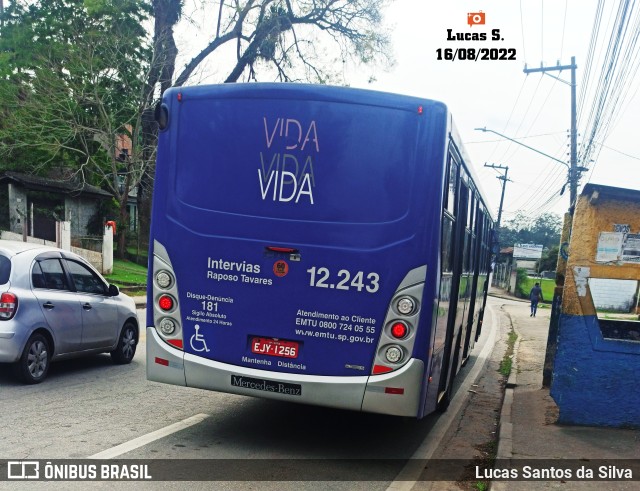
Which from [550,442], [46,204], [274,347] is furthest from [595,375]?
[46,204]

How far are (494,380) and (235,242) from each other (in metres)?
7.94

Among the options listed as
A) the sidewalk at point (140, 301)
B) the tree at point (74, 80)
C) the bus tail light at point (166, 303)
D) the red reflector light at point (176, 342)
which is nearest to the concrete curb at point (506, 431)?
the red reflector light at point (176, 342)

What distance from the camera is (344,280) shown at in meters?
5.65

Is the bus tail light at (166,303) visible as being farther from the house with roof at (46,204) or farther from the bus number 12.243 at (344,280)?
the house with roof at (46,204)

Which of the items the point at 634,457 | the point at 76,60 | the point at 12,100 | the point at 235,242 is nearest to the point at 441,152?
the point at 235,242

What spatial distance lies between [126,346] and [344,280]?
5475 mm

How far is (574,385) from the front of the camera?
7766mm

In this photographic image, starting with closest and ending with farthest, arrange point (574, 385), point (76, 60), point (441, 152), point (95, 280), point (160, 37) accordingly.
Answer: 1. point (441, 152)
2. point (574, 385)
3. point (95, 280)
4. point (76, 60)
5. point (160, 37)

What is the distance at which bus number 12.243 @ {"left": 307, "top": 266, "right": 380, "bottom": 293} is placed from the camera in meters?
5.58

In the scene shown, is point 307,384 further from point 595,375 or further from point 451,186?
point 595,375

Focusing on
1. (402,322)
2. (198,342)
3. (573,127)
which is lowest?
(198,342)

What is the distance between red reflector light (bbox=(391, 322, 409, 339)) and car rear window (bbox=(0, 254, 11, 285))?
4.66 m

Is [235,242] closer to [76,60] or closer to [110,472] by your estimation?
[110,472]

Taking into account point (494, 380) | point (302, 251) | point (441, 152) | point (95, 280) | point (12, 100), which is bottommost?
point (494, 380)
